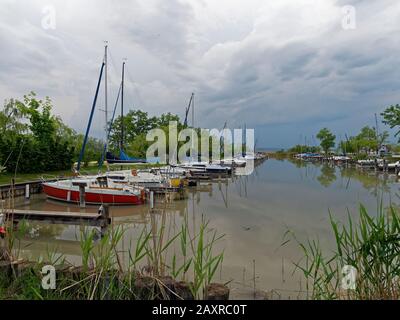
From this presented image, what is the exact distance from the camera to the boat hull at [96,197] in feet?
42.9

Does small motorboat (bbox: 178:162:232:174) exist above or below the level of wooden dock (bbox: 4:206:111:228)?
above

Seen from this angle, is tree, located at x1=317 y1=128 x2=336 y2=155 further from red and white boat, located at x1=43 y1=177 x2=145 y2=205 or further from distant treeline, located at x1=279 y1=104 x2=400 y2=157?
red and white boat, located at x1=43 y1=177 x2=145 y2=205

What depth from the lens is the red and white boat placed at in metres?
13.1

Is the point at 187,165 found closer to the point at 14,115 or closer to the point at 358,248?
the point at 14,115

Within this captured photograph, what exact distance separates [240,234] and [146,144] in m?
26.4

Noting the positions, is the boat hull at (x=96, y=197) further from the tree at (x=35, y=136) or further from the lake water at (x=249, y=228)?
the tree at (x=35, y=136)

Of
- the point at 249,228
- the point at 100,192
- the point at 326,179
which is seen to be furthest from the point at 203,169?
the point at 249,228

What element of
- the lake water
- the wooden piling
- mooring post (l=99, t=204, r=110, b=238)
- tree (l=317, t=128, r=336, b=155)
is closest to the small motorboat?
the lake water

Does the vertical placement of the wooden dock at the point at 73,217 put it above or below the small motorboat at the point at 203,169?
below

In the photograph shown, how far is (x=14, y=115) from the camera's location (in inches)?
894

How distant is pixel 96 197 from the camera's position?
13.0m

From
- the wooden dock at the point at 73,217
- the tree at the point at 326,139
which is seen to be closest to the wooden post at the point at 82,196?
the wooden dock at the point at 73,217

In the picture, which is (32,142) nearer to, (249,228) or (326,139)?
(249,228)

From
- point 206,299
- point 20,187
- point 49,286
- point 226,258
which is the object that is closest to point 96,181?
point 20,187
